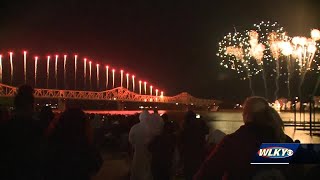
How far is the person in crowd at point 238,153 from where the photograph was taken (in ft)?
12.1

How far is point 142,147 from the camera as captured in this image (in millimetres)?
8727

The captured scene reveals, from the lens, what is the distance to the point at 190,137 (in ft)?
27.7

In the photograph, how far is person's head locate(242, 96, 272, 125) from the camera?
3879 mm

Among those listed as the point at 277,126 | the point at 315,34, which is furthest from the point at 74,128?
the point at 315,34

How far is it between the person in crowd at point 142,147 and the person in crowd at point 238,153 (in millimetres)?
4860

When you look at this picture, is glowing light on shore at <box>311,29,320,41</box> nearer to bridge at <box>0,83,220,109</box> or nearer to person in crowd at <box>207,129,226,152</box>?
person in crowd at <box>207,129,226,152</box>

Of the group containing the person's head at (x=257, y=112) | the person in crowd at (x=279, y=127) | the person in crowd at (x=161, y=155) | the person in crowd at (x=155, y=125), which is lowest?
the person in crowd at (x=161, y=155)

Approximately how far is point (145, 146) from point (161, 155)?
310mm

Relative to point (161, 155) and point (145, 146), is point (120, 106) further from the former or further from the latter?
point (161, 155)

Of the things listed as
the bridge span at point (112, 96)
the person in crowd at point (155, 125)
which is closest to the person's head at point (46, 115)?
the person in crowd at point (155, 125)

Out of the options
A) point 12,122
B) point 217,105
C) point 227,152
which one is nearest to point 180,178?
point 12,122

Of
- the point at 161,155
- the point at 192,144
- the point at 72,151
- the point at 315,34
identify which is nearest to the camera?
the point at 72,151

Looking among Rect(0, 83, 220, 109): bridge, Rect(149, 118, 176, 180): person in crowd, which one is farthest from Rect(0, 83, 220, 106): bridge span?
Rect(149, 118, 176, 180): person in crowd

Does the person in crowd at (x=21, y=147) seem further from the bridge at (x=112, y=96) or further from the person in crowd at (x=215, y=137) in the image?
the bridge at (x=112, y=96)
